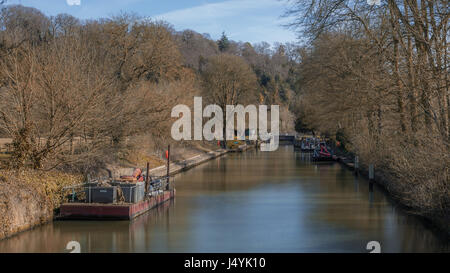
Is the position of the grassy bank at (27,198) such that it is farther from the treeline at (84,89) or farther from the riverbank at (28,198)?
the treeline at (84,89)

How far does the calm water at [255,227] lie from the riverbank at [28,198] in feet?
1.26

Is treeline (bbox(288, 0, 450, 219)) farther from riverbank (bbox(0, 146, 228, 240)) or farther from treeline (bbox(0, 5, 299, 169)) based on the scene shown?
riverbank (bbox(0, 146, 228, 240))

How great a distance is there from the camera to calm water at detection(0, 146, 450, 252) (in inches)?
622

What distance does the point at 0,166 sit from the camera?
1880 centimetres

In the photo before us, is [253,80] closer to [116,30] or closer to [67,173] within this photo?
[116,30]

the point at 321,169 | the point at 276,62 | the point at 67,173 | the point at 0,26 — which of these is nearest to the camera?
the point at 67,173

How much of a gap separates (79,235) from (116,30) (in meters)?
23.5

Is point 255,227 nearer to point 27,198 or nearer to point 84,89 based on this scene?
point 27,198

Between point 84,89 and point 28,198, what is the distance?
22.7 ft

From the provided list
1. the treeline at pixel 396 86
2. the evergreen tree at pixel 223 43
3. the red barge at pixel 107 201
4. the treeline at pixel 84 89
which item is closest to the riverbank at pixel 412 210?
the treeline at pixel 396 86

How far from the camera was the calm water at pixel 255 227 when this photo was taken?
51.9 ft

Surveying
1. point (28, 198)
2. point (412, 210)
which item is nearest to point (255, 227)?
point (412, 210)
